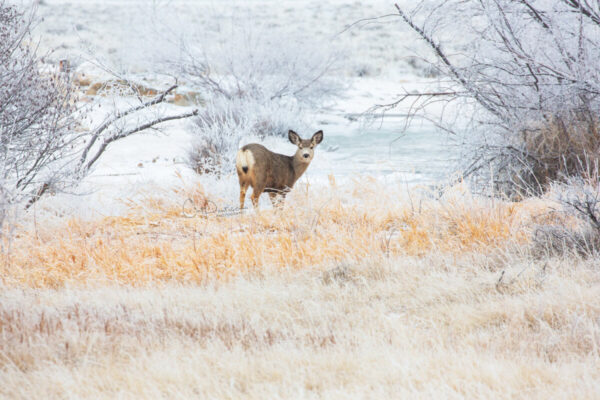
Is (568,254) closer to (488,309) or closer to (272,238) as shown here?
(488,309)

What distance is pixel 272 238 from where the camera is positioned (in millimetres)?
5957

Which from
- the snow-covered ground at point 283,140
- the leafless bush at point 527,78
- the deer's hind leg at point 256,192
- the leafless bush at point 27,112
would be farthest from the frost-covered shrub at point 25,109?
the leafless bush at point 527,78

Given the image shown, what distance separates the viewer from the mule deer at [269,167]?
710cm

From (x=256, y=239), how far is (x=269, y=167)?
5.16 ft

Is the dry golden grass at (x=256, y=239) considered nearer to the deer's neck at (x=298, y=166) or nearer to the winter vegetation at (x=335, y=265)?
the winter vegetation at (x=335, y=265)

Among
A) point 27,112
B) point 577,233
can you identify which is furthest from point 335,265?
point 27,112

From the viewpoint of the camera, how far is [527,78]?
723cm

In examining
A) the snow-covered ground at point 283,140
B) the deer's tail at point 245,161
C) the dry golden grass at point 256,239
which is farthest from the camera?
the snow-covered ground at point 283,140

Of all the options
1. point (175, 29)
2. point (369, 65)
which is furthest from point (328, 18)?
point (175, 29)

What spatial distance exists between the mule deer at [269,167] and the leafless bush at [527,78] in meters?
1.51

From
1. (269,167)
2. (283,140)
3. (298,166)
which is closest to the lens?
(269,167)

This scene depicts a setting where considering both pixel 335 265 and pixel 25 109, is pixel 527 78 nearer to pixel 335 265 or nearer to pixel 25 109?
pixel 335 265

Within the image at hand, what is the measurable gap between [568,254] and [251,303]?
8.09 feet

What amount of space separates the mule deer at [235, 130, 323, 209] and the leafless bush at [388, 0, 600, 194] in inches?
59.6
